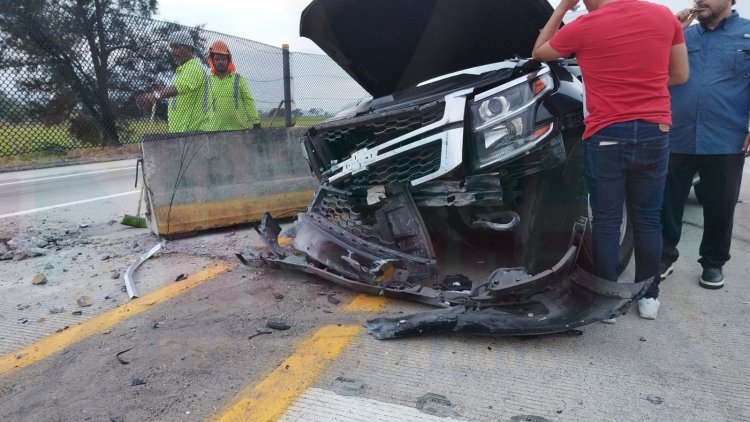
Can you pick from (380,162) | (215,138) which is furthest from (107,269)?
(380,162)

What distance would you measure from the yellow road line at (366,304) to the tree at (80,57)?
7211mm

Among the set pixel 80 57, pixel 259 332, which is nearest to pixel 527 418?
pixel 259 332

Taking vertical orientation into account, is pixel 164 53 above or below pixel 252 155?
above

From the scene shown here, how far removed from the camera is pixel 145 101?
330 inches

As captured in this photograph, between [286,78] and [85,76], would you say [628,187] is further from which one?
[85,76]

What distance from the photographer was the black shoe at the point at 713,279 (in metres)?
3.45

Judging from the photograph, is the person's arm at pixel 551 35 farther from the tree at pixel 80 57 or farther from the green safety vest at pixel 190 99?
the tree at pixel 80 57

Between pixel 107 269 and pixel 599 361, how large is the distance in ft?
11.9

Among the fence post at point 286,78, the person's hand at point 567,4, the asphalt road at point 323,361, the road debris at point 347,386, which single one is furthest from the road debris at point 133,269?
the person's hand at point 567,4

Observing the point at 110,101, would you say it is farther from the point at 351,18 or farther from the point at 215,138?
the point at 351,18

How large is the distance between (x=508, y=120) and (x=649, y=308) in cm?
137

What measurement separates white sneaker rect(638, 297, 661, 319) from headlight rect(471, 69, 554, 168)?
1156 millimetres

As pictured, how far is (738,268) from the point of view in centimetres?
387

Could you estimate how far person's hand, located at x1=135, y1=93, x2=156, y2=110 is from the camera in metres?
7.57
